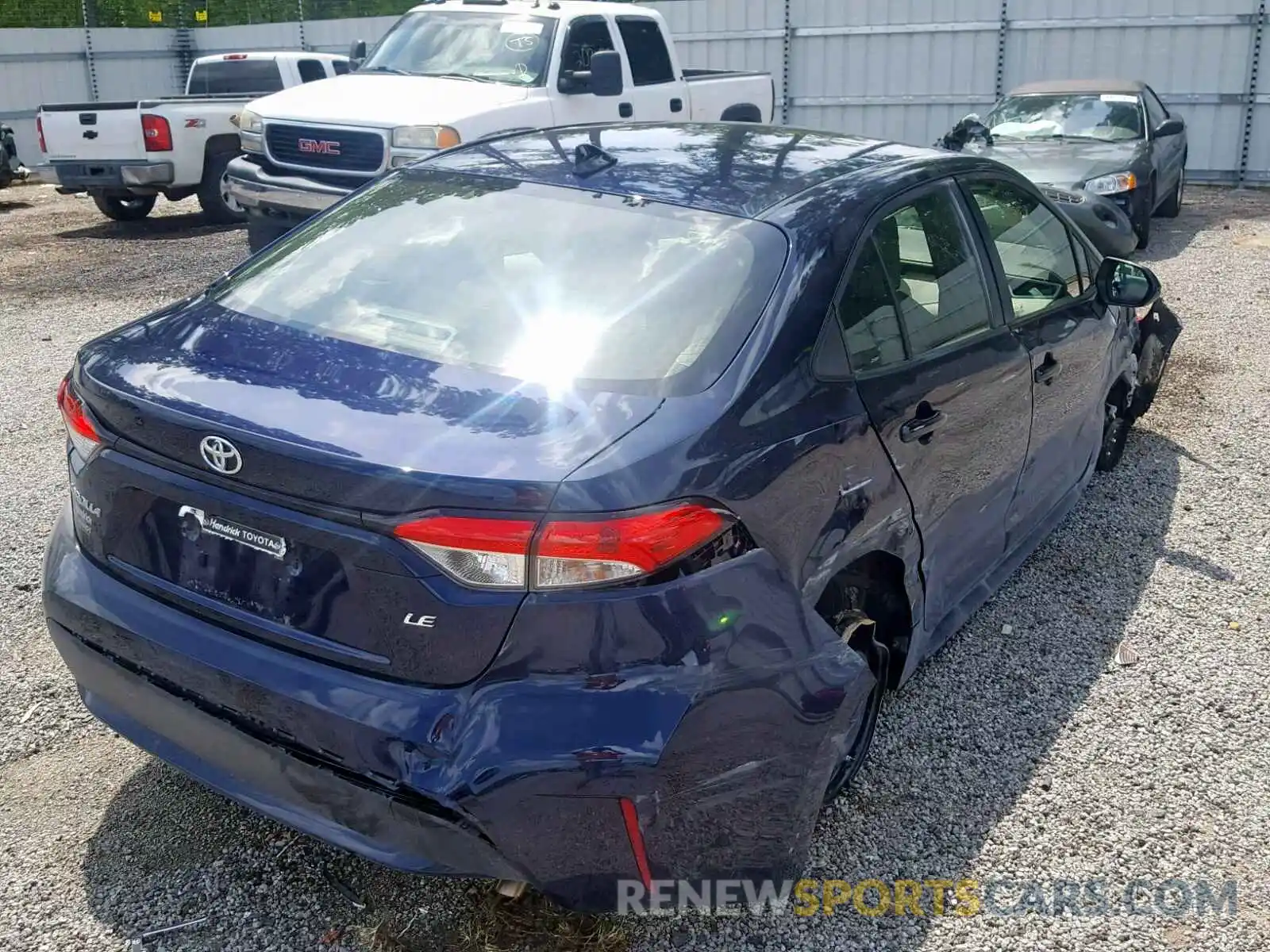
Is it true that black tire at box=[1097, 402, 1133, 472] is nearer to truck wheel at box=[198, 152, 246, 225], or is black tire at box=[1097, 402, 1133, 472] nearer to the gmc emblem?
the gmc emblem

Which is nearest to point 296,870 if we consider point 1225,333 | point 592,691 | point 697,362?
point 592,691

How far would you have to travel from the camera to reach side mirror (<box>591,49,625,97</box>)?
975 cm

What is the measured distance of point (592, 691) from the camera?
2227 millimetres

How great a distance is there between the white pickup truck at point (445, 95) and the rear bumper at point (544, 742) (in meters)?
6.38

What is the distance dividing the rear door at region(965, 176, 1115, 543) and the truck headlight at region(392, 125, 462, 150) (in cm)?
531

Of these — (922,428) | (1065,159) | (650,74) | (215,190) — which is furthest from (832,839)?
(215,190)

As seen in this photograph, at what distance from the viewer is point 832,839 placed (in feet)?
10.1

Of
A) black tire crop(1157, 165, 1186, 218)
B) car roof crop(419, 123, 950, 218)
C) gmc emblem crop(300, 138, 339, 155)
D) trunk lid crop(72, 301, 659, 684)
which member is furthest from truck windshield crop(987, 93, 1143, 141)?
trunk lid crop(72, 301, 659, 684)

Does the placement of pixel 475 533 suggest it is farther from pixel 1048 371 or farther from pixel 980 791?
pixel 1048 371

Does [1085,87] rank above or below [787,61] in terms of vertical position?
below

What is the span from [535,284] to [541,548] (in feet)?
3.11

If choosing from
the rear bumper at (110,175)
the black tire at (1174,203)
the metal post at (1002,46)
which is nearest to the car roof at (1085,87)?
the black tire at (1174,203)

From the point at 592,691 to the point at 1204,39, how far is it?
1594cm

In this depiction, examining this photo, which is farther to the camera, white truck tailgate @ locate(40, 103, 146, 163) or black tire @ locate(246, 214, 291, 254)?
white truck tailgate @ locate(40, 103, 146, 163)
